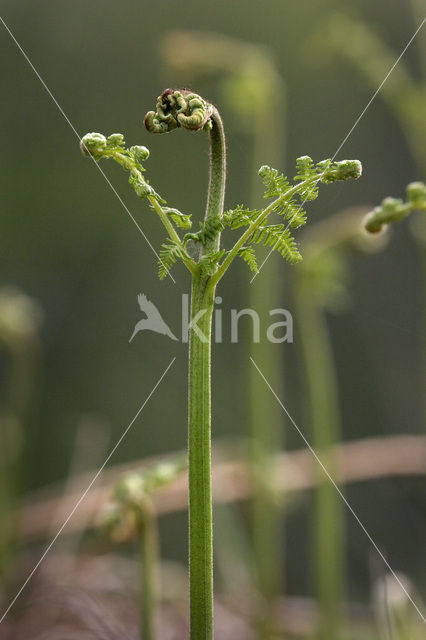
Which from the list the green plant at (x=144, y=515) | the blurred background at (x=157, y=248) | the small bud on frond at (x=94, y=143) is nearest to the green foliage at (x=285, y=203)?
the small bud on frond at (x=94, y=143)

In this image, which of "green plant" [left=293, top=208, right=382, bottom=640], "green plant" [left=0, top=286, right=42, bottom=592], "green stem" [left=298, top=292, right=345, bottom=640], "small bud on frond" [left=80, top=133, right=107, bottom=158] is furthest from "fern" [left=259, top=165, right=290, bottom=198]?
"green plant" [left=0, top=286, right=42, bottom=592]

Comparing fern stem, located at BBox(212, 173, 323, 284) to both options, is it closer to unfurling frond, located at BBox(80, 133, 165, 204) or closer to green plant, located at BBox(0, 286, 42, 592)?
unfurling frond, located at BBox(80, 133, 165, 204)

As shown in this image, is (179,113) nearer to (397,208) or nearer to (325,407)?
(397,208)

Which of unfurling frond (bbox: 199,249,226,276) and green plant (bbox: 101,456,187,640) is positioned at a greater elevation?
unfurling frond (bbox: 199,249,226,276)

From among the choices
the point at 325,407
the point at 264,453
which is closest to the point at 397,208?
the point at 325,407

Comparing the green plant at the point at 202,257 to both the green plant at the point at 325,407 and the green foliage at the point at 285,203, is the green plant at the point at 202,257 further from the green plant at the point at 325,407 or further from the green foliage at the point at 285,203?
the green plant at the point at 325,407

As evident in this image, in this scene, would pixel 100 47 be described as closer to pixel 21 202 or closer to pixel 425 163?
pixel 21 202

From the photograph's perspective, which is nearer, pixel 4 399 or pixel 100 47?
pixel 4 399

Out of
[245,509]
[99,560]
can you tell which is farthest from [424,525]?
[99,560]
